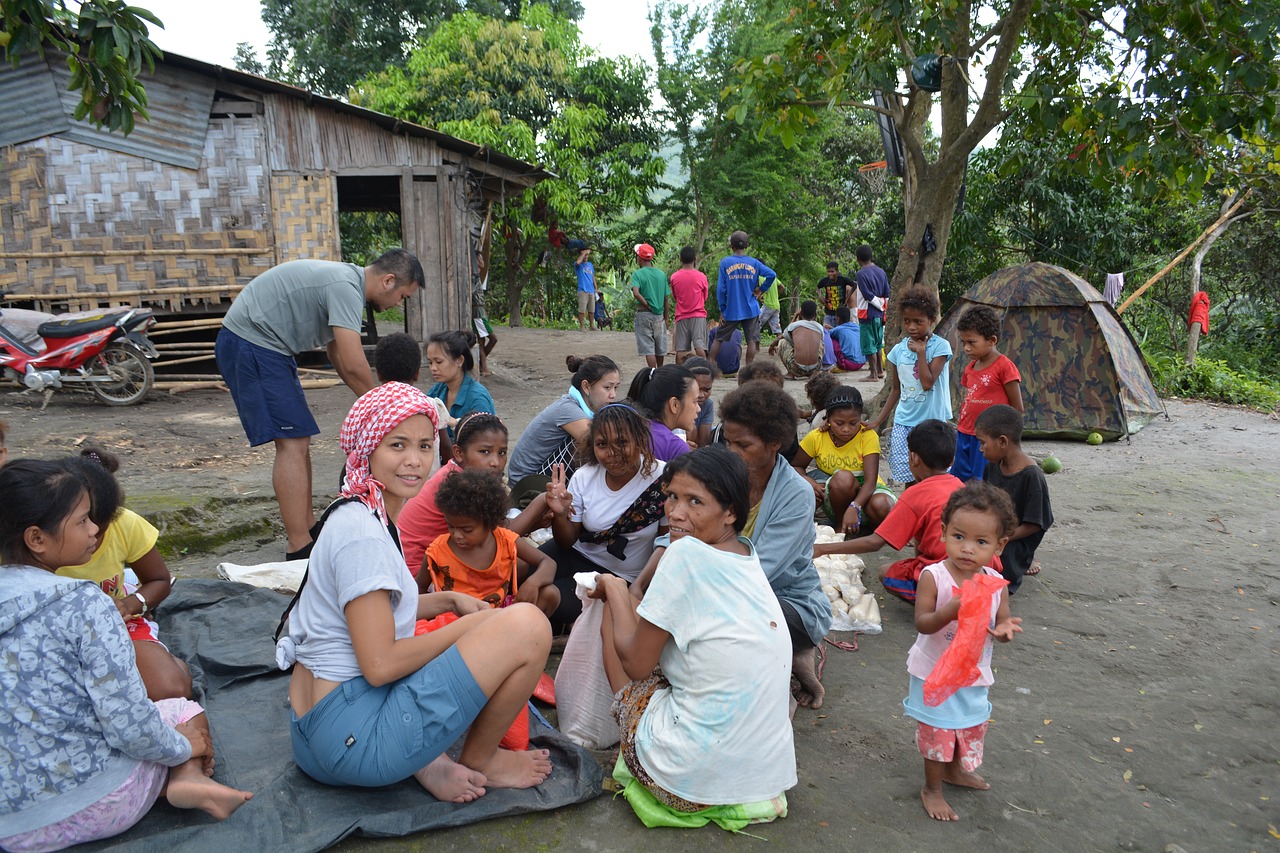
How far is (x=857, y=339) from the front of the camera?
11.9 meters

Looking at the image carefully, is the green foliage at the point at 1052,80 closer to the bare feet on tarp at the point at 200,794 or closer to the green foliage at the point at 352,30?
the bare feet on tarp at the point at 200,794

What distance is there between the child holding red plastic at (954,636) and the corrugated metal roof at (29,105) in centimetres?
1068

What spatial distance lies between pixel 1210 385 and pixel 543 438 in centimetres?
1055

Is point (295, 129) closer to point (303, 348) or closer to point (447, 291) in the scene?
point (447, 291)

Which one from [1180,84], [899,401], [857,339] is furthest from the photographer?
[857,339]

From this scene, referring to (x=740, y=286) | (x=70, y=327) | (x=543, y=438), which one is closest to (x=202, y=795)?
(x=543, y=438)

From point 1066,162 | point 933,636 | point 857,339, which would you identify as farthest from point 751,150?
point 933,636

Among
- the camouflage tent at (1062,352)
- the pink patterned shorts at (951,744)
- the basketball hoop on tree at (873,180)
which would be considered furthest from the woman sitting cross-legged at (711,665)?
the basketball hoop on tree at (873,180)

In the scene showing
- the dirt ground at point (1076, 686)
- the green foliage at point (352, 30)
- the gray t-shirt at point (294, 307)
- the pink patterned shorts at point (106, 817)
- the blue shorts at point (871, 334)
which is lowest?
the dirt ground at point (1076, 686)

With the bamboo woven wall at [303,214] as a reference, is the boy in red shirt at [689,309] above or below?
below

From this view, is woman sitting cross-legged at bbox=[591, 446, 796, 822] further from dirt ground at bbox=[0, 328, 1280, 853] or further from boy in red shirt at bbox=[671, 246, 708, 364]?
boy in red shirt at bbox=[671, 246, 708, 364]

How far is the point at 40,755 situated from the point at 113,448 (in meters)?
5.58

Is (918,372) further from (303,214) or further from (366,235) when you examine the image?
(366,235)

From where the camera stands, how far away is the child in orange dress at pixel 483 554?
315cm
